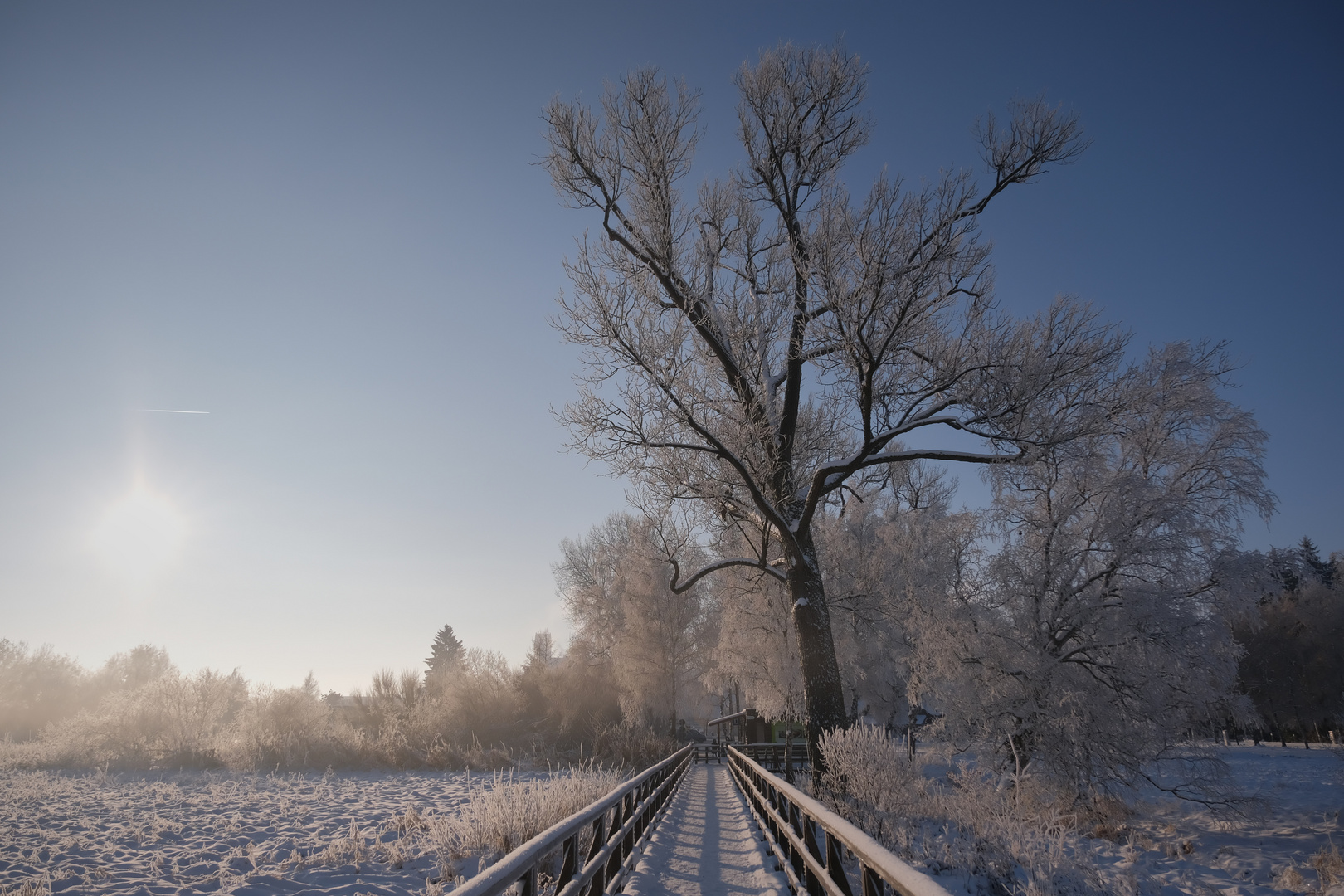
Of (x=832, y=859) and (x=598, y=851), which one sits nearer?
(x=832, y=859)

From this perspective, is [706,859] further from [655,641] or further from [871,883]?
[655,641]

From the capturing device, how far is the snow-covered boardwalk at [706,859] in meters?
5.89

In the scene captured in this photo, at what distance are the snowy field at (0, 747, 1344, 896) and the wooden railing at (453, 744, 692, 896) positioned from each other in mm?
917

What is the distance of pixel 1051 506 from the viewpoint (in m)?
13.0

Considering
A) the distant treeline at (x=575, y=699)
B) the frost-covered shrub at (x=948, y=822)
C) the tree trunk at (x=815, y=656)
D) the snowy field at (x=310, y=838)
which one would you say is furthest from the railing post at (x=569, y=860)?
the distant treeline at (x=575, y=699)

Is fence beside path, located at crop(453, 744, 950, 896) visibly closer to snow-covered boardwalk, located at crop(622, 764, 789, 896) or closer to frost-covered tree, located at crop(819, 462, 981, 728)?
snow-covered boardwalk, located at crop(622, 764, 789, 896)

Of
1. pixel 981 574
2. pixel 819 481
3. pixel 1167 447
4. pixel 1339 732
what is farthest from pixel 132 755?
pixel 1339 732

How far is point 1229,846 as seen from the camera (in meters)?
12.2

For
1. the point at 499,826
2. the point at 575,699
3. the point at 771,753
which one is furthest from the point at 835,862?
the point at 575,699

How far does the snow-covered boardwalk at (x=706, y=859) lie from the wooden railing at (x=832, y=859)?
12.3 inches

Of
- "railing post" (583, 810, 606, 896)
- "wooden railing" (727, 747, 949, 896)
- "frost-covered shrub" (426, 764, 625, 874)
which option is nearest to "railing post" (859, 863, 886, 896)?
"wooden railing" (727, 747, 949, 896)

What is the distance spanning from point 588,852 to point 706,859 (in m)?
3.24

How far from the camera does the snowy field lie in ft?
22.0

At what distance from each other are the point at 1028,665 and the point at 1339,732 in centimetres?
4677
